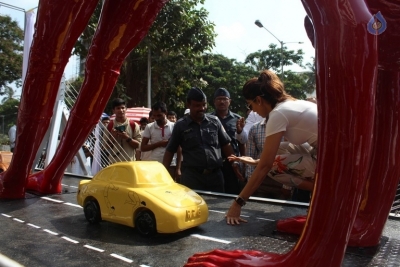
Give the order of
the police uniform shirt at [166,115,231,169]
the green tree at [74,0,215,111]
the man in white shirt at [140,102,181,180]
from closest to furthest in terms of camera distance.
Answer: the police uniform shirt at [166,115,231,169] < the man in white shirt at [140,102,181,180] < the green tree at [74,0,215,111]

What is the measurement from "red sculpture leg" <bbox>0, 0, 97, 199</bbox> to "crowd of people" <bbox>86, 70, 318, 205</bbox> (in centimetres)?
97

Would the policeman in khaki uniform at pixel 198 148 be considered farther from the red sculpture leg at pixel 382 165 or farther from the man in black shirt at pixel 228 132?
the red sculpture leg at pixel 382 165

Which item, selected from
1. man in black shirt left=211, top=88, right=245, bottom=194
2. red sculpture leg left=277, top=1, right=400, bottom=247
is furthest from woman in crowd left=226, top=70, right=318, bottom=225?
man in black shirt left=211, top=88, right=245, bottom=194

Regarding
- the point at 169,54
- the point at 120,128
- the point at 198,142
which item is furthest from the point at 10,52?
the point at 198,142

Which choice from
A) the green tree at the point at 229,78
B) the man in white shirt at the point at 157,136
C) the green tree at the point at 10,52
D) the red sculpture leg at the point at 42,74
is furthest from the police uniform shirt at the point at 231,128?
the green tree at the point at 229,78

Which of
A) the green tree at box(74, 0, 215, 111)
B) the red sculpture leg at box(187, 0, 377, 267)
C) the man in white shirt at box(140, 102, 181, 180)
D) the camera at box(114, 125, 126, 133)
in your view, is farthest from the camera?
the green tree at box(74, 0, 215, 111)

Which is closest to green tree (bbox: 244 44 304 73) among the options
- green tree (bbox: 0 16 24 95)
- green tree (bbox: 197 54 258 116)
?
green tree (bbox: 197 54 258 116)

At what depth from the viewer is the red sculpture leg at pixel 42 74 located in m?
2.15

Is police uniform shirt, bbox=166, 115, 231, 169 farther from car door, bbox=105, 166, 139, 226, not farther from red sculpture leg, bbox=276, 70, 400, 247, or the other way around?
red sculpture leg, bbox=276, 70, 400, 247

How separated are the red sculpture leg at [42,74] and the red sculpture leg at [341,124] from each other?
1.43 meters

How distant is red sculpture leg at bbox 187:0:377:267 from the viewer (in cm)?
107

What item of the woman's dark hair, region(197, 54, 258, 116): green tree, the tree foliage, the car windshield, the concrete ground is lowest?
the concrete ground

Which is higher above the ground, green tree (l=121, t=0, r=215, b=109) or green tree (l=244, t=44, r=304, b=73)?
green tree (l=244, t=44, r=304, b=73)

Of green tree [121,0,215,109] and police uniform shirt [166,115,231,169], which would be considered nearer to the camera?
police uniform shirt [166,115,231,169]
